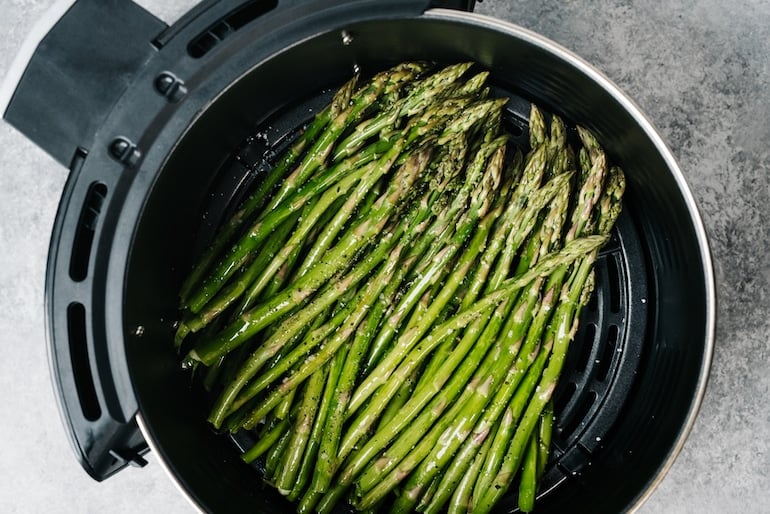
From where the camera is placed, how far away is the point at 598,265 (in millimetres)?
1865

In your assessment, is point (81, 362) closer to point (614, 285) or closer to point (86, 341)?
point (86, 341)

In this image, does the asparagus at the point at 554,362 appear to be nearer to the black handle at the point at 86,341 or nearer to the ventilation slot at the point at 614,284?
the ventilation slot at the point at 614,284

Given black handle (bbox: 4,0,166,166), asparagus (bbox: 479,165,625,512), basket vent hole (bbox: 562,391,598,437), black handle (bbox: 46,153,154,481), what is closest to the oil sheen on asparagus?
asparagus (bbox: 479,165,625,512)

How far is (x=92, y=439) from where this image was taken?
4.49 ft

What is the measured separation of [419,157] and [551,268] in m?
0.42

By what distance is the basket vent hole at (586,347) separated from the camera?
185cm

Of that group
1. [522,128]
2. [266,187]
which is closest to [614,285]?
[522,128]

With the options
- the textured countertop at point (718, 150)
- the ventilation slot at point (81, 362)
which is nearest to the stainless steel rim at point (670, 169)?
the textured countertop at point (718, 150)

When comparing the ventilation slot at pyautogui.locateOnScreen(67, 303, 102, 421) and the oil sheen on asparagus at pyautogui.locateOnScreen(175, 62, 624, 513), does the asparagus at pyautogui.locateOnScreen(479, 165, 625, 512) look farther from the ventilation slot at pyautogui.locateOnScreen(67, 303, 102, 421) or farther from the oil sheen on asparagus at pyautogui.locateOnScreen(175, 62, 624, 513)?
the ventilation slot at pyautogui.locateOnScreen(67, 303, 102, 421)

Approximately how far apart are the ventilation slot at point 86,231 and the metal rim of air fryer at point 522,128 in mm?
28

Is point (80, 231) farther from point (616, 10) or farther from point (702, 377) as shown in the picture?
point (616, 10)

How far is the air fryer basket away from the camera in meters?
1.53

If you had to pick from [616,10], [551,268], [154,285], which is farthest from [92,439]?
[616,10]

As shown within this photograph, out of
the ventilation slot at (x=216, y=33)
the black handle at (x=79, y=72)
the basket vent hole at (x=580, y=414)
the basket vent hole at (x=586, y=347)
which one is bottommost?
the basket vent hole at (x=580, y=414)
